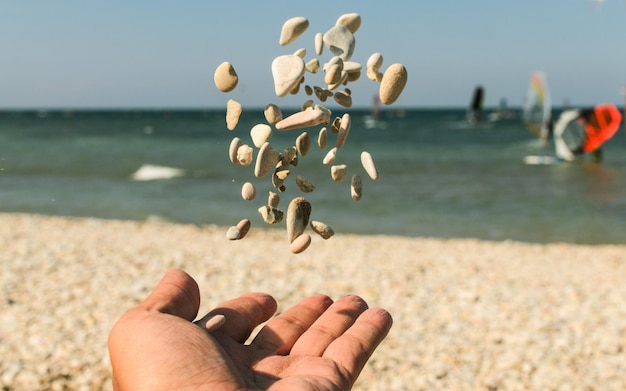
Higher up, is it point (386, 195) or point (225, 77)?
point (225, 77)

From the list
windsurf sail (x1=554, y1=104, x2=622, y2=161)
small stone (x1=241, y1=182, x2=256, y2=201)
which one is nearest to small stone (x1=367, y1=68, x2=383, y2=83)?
small stone (x1=241, y1=182, x2=256, y2=201)

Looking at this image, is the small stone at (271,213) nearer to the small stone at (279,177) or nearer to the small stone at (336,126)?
the small stone at (279,177)

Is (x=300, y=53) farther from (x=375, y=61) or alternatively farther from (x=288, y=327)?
(x=288, y=327)

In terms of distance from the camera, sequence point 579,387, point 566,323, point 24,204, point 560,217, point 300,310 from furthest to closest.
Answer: point 24,204, point 560,217, point 566,323, point 579,387, point 300,310

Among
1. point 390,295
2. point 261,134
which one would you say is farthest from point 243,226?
point 390,295

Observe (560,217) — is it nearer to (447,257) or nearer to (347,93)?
(447,257)

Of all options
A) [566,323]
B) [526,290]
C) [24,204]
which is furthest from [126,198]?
[566,323]

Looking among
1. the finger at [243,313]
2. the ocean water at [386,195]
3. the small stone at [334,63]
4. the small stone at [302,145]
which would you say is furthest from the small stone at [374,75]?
the ocean water at [386,195]
